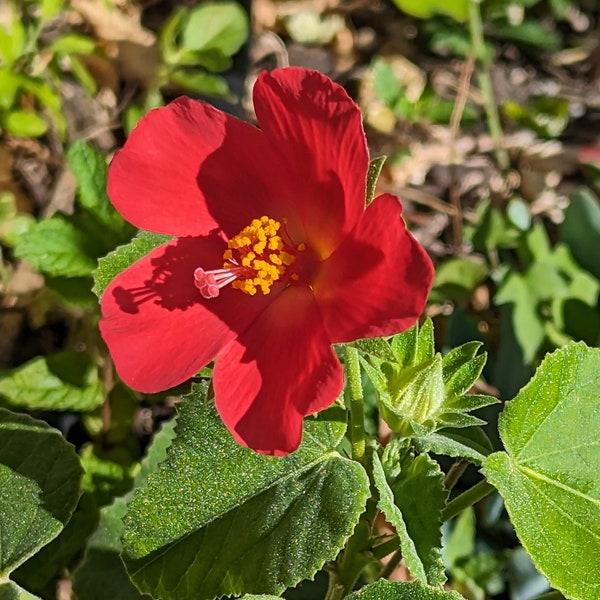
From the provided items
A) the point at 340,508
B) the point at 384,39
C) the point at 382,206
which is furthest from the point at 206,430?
the point at 384,39

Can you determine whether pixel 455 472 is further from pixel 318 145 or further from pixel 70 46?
pixel 70 46

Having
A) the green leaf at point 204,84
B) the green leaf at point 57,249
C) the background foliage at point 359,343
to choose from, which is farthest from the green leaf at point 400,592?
the green leaf at point 204,84

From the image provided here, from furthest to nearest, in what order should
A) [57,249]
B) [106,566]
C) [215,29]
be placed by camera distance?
[215,29] < [57,249] < [106,566]

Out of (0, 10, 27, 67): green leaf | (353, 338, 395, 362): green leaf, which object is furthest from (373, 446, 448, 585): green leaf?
(0, 10, 27, 67): green leaf

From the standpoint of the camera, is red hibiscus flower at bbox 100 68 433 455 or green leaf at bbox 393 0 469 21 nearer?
red hibiscus flower at bbox 100 68 433 455

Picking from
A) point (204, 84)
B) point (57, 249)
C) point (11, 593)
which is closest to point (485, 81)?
point (204, 84)

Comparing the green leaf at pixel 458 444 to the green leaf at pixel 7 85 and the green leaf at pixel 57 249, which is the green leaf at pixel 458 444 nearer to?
the green leaf at pixel 57 249

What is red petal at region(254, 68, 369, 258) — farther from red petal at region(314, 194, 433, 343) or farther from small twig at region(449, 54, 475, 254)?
small twig at region(449, 54, 475, 254)

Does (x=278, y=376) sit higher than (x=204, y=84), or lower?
higher
